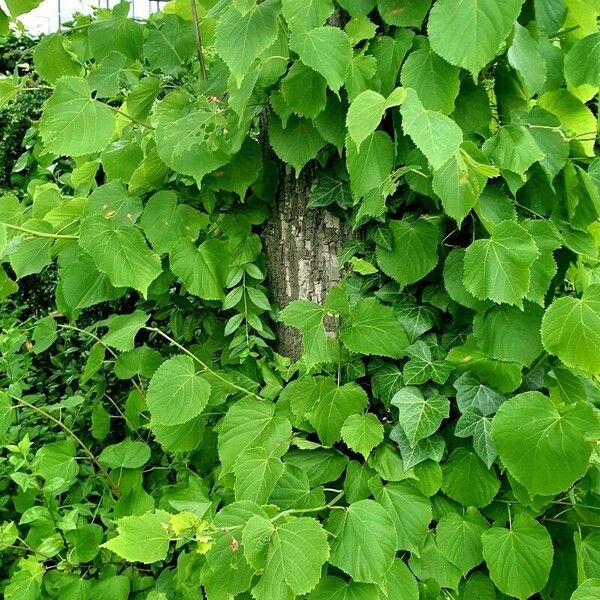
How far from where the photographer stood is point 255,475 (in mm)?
1164

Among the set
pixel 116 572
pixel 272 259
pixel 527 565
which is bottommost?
pixel 116 572

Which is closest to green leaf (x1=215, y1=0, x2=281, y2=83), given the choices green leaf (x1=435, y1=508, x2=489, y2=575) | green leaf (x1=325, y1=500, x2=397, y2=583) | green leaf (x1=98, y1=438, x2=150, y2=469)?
green leaf (x1=325, y1=500, x2=397, y2=583)

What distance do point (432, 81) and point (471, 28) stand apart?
0.13 meters

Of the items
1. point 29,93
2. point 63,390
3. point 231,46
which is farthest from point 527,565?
point 29,93

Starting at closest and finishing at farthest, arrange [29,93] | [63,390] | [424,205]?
[424,205]
[63,390]
[29,93]

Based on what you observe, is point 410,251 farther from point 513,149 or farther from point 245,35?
point 245,35

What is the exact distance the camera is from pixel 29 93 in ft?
12.8

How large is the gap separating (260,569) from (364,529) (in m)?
0.19

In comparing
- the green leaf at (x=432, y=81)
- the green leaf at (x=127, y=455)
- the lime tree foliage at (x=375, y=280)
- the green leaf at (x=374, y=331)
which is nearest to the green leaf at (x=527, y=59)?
the lime tree foliage at (x=375, y=280)

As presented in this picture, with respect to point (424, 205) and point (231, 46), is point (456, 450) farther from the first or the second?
point (231, 46)

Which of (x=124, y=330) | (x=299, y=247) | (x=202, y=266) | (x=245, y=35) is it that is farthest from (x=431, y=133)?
(x=124, y=330)

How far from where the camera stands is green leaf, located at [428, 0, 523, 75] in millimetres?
975

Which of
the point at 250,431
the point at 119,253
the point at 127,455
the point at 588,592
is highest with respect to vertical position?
the point at 119,253

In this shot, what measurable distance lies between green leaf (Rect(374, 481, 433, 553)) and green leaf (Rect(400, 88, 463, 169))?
0.60 m
